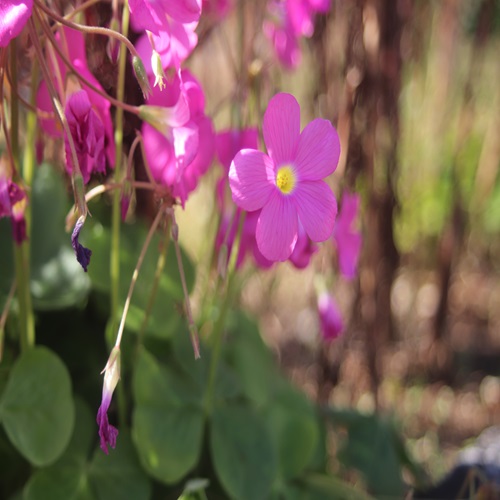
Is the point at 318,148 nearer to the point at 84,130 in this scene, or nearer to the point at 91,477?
the point at 84,130

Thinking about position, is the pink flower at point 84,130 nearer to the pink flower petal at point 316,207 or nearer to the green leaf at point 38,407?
the pink flower petal at point 316,207

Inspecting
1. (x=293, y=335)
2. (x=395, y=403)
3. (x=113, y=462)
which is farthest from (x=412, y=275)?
(x=113, y=462)

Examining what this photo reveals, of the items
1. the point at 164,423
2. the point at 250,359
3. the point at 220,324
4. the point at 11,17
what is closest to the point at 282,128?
the point at 11,17

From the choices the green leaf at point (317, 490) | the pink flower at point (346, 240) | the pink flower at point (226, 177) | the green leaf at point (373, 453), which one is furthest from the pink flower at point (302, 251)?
the green leaf at point (373, 453)

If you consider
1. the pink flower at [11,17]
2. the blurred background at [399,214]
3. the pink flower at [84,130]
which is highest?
the pink flower at [11,17]

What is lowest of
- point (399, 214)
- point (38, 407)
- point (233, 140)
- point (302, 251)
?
point (399, 214)

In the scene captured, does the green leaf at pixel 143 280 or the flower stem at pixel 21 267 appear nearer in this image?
the flower stem at pixel 21 267

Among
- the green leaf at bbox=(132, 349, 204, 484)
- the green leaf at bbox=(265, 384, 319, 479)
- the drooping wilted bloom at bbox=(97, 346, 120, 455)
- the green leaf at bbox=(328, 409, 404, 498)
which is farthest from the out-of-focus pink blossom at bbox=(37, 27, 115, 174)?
the green leaf at bbox=(328, 409, 404, 498)
